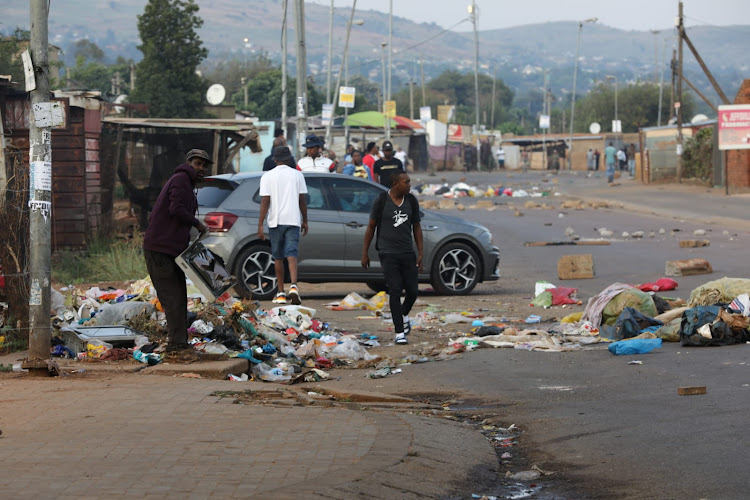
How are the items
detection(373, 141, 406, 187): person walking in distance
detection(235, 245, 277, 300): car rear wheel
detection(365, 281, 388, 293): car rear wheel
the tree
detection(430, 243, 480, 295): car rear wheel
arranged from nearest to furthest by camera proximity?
detection(235, 245, 277, 300): car rear wheel, detection(430, 243, 480, 295): car rear wheel, detection(365, 281, 388, 293): car rear wheel, detection(373, 141, 406, 187): person walking in distance, the tree

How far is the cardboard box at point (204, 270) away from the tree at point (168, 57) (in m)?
38.7

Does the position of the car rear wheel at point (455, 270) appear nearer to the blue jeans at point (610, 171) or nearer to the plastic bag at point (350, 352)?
the plastic bag at point (350, 352)

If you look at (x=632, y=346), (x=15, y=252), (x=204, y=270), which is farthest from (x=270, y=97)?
(x=632, y=346)

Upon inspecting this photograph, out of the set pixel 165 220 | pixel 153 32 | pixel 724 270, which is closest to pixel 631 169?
pixel 153 32

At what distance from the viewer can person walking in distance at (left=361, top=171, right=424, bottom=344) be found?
10828 millimetres

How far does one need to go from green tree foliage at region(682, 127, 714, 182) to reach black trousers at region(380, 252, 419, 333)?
36822 mm

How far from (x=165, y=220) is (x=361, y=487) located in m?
4.36

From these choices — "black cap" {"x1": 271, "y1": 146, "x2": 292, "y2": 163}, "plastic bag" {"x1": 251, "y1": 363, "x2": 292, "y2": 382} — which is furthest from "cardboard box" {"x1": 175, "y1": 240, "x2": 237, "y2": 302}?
"black cap" {"x1": 271, "y1": 146, "x2": 292, "y2": 163}

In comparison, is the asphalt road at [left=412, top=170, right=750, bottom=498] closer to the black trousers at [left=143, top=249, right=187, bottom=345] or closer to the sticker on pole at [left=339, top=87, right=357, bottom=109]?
the black trousers at [left=143, top=249, right=187, bottom=345]

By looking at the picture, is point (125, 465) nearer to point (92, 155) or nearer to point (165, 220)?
point (165, 220)

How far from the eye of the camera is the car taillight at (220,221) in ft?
44.7

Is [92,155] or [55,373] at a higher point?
[92,155]

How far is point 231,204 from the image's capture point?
13.9 m

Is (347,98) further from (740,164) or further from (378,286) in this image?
(378,286)
